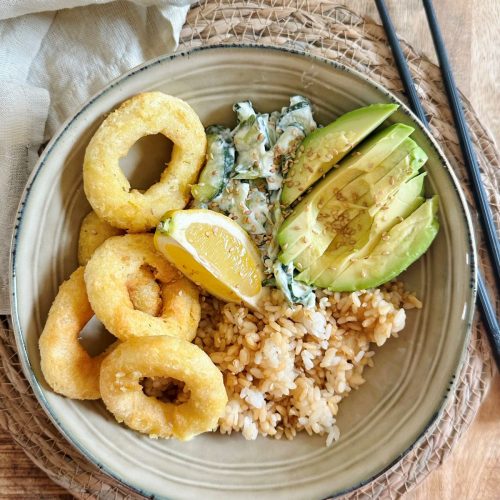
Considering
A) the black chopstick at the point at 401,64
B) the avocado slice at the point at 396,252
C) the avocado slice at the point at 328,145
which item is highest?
the black chopstick at the point at 401,64

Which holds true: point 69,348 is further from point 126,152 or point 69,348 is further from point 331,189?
point 331,189

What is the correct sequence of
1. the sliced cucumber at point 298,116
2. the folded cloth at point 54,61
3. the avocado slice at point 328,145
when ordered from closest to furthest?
1. the avocado slice at point 328,145
2. the sliced cucumber at point 298,116
3. the folded cloth at point 54,61

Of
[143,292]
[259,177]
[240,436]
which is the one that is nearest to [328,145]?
[259,177]

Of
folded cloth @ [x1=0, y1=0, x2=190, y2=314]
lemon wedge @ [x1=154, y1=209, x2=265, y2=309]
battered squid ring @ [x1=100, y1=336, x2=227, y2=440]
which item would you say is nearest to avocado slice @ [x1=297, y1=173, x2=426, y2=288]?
lemon wedge @ [x1=154, y1=209, x2=265, y2=309]

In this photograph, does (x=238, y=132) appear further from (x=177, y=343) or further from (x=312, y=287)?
(x=177, y=343)

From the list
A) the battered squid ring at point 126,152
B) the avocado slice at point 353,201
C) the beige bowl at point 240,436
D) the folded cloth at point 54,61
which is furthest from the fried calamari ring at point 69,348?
the avocado slice at point 353,201

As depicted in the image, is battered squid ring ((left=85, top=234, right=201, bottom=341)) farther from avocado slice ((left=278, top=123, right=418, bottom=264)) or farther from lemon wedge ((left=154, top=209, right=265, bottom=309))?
avocado slice ((left=278, top=123, right=418, bottom=264))

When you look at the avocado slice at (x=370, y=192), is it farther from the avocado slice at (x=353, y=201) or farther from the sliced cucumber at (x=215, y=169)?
the sliced cucumber at (x=215, y=169)

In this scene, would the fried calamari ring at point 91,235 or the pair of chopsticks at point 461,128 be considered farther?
the pair of chopsticks at point 461,128
